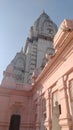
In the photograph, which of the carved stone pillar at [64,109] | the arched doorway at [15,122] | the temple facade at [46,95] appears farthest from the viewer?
the arched doorway at [15,122]

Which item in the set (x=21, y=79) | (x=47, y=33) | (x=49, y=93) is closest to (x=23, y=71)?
(x=21, y=79)

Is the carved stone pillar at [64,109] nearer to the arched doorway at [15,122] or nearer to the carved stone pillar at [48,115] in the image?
the carved stone pillar at [48,115]

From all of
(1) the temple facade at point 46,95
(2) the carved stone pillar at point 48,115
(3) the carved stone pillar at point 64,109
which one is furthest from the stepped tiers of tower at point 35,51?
(3) the carved stone pillar at point 64,109

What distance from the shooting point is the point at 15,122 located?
12.6 meters

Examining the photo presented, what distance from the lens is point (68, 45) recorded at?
297 inches

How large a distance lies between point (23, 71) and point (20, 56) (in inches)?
170

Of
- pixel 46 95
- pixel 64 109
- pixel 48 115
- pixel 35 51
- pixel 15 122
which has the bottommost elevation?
pixel 15 122

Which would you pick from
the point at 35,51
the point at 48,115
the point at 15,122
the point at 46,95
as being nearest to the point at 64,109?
the point at 48,115

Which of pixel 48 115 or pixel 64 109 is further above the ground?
pixel 64 109

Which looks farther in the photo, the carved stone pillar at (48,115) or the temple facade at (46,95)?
the carved stone pillar at (48,115)

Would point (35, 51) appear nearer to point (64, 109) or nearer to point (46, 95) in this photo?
point (46, 95)

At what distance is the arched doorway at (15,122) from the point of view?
12567 millimetres

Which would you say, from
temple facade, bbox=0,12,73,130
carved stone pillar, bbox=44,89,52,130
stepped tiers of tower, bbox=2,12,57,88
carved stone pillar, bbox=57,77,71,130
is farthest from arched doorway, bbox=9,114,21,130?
stepped tiers of tower, bbox=2,12,57,88

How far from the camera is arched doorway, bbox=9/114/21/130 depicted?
12.6 meters
